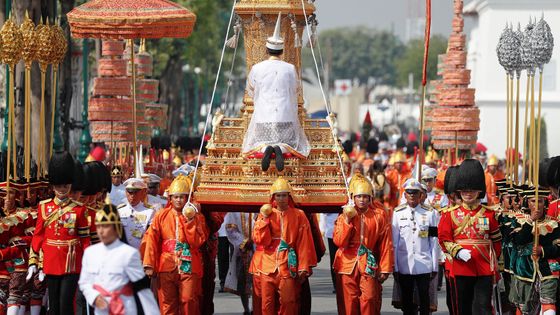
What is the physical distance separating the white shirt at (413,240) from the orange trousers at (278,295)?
1.49 metres

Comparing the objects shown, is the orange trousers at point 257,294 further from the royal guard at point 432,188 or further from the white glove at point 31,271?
the royal guard at point 432,188

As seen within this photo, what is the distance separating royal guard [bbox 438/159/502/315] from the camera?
1650 cm

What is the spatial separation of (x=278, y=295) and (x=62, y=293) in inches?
91.6

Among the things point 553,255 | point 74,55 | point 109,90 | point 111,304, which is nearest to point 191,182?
point 553,255

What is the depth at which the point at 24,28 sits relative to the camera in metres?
18.4

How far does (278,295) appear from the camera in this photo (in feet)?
56.0

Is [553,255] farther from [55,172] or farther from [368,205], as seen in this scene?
[55,172]

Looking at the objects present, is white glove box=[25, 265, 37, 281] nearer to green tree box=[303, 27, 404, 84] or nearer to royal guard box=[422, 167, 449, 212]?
royal guard box=[422, 167, 449, 212]

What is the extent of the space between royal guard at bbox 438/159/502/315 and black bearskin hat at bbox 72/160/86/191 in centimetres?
361

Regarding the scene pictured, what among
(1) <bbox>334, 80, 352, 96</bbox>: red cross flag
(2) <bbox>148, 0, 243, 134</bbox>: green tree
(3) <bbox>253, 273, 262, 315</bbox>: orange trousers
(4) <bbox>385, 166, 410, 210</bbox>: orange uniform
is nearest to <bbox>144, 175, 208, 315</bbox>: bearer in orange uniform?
(3) <bbox>253, 273, 262, 315</bbox>: orange trousers

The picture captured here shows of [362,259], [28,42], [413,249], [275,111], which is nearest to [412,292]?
[413,249]

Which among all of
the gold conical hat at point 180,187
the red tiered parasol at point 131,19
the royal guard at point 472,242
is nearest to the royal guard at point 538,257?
the royal guard at point 472,242

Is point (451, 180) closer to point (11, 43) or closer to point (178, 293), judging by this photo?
point (178, 293)

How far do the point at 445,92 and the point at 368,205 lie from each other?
1126 centimetres
